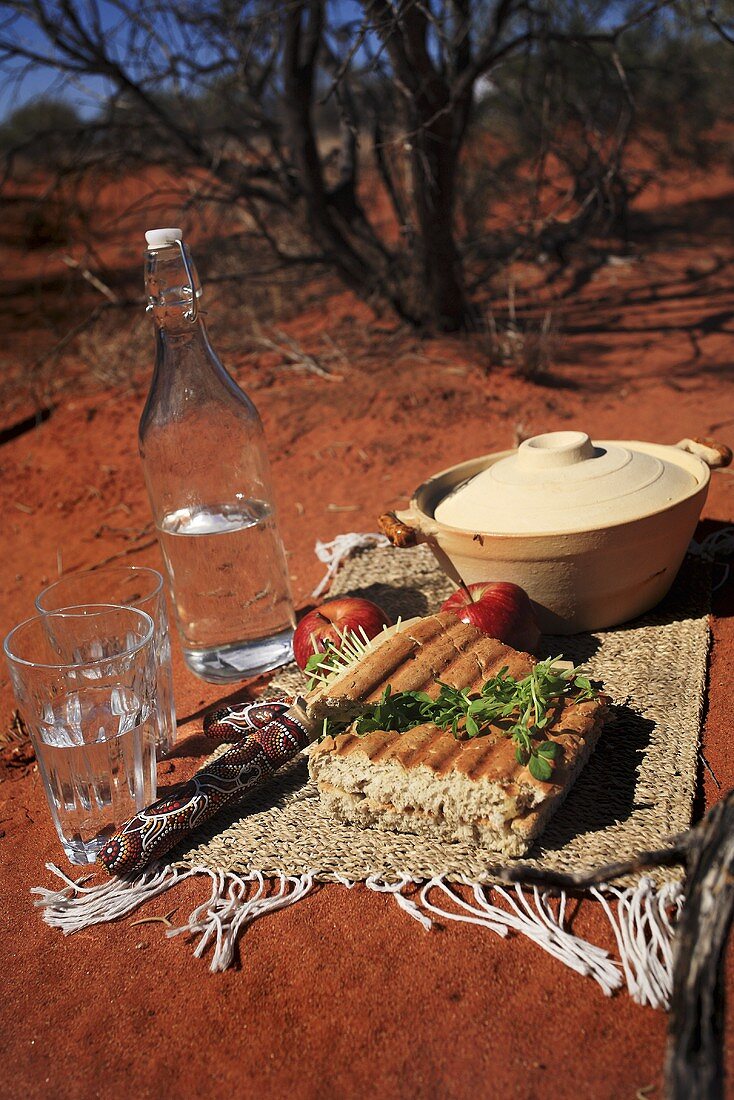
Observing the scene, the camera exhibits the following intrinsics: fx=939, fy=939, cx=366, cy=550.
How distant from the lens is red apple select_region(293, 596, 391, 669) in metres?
2.77

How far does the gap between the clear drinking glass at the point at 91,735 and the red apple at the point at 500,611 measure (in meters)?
0.88

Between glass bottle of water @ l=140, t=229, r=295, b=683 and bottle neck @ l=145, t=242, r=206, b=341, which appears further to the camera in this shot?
glass bottle of water @ l=140, t=229, r=295, b=683

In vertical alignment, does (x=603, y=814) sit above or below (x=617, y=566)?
below

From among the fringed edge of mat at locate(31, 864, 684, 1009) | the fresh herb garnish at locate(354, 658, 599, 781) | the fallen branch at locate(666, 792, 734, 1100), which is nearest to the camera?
the fallen branch at locate(666, 792, 734, 1100)

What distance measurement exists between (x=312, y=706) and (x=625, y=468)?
3.95 feet

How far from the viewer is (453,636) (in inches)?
98.3

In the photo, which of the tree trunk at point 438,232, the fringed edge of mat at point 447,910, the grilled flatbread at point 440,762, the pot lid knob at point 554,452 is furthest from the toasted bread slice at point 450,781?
the tree trunk at point 438,232

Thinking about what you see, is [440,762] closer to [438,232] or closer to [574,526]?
[574,526]

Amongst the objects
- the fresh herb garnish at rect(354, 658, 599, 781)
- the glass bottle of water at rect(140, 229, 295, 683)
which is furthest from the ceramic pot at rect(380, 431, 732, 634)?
the glass bottle of water at rect(140, 229, 295, 683)

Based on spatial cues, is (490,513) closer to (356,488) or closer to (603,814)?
(603,814)

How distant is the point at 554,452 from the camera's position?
283cm

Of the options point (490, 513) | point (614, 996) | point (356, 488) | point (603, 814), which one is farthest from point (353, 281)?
point (614, 996)

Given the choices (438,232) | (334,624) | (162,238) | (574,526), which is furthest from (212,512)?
(438,232)

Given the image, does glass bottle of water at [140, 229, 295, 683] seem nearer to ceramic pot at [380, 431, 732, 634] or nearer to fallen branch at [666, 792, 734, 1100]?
ceramic pot at [380, 431, 732, 634]
